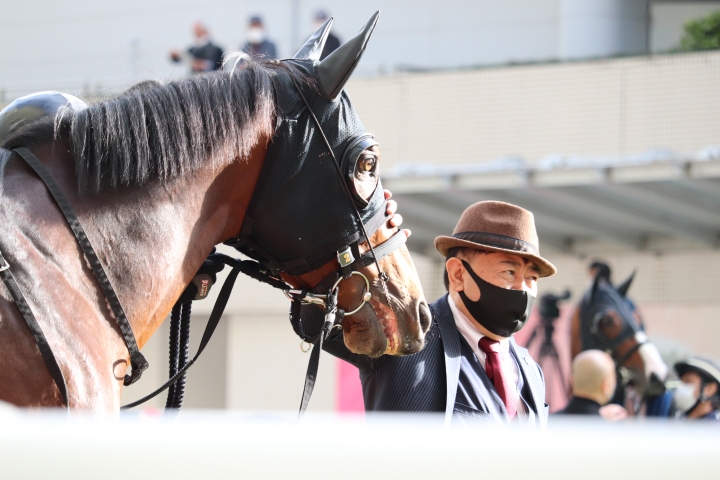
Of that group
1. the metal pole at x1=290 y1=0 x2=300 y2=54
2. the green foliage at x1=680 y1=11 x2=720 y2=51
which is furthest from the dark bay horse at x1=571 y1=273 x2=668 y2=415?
the metal pole at x1=290 y1=0 x2=300 y2=54

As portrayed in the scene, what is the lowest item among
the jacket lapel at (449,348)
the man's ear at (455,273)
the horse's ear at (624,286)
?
the horse's ear at (624,286)

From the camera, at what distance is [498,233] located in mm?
3525

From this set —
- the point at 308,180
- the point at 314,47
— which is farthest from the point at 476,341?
the point at 314,47

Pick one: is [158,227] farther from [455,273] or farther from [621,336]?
[621,336]

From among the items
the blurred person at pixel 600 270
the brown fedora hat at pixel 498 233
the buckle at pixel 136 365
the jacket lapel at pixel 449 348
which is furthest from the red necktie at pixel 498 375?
the blurred person at pixel 600 270

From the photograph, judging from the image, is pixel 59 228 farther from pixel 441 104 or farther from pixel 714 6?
pixel 714 6

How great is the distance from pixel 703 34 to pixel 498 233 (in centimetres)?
990

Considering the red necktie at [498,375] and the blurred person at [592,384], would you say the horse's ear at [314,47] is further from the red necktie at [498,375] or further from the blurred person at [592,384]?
the blurred person at [592,384]

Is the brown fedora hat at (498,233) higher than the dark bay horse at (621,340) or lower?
higher

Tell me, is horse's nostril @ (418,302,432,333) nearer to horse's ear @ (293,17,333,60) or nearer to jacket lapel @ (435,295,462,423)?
jacket lapel @ (435,295,462,423)

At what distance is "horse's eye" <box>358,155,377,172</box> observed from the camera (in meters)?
2.83

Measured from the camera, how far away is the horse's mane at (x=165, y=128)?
2.47 m

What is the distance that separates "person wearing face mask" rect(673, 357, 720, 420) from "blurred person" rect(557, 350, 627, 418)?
1.96 ft

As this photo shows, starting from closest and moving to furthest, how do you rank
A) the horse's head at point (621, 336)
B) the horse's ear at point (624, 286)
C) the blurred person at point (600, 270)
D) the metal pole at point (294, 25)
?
the horse's head at point (621, 336)
the horse's ear at point (624, 286)
the blurred person at point (600, 270)
the metal pole at point (294, 25)
